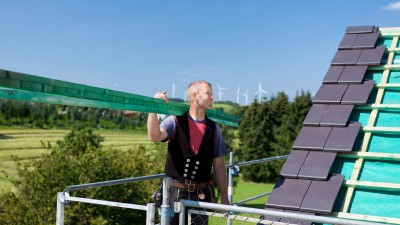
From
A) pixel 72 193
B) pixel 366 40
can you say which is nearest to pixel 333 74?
pixel 366 40

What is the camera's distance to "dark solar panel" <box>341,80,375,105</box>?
4648mm

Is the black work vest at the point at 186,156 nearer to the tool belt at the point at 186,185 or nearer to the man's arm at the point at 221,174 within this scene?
the tool belt at the point at 186,185

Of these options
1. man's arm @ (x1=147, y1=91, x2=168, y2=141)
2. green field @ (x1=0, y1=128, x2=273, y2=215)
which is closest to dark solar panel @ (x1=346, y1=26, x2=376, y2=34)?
man's arm @ (x1=147, y1=91, x2=168, y2=141)

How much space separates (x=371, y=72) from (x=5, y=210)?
19.1 meters

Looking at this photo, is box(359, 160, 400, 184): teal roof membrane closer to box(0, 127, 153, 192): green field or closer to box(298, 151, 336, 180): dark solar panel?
box(298, 151, 336, 180): dark solar panel

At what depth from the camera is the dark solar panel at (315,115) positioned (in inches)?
181

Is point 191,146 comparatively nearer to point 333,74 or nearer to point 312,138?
point 312,138

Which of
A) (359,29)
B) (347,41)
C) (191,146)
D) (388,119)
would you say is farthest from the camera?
(359,29)

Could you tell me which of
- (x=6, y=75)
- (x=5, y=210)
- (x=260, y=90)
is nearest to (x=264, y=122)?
(x=260, y=90)

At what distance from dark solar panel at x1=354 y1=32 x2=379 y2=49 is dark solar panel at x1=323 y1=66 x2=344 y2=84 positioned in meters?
0.47

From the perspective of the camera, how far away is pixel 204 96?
3.69 metres

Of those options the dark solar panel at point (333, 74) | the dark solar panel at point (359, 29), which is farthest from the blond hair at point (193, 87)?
the dark solar panel at point (359, 29)

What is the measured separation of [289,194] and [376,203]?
29.5 inches

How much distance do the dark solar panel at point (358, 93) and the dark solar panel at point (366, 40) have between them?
71cm
